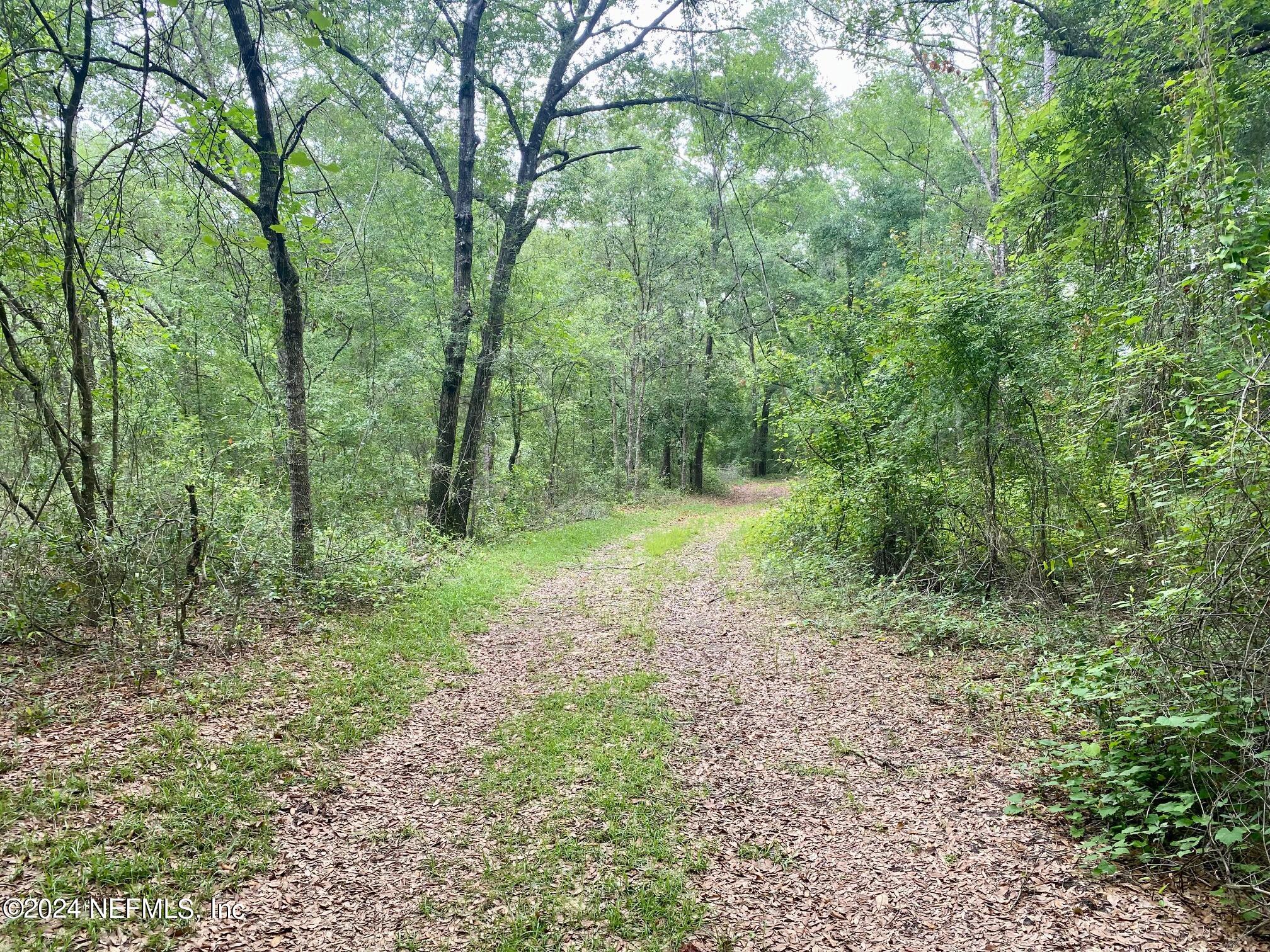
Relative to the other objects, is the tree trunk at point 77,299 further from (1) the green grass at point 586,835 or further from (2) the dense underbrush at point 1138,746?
(2) the dense underbrush at point 1138,746

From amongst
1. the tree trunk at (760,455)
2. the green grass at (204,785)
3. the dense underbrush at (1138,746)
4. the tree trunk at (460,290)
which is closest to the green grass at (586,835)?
the green grass at (204,785)

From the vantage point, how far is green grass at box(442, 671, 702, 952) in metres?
2.83

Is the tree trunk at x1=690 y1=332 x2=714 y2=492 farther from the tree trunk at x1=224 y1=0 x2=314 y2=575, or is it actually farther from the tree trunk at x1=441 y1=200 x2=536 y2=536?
the tree trunk at x1=224 y1=0 x2=314 y2=575

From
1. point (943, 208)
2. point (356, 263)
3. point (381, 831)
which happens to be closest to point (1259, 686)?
point (381, 831)

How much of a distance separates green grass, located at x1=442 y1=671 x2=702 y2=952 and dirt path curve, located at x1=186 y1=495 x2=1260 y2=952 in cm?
11

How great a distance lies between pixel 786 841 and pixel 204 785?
11.5ft

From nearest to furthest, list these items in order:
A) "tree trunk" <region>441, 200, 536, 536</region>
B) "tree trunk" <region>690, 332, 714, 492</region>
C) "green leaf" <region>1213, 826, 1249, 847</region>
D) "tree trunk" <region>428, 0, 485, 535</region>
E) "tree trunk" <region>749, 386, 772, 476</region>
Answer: "green leaf" <region>1213, 826, 1249, 847</region> → "tree trunk" <region>428, 0, 485, 535</region> → "tree trunk" <region>441, 200, 536, 536</region> → "tree trunk" <region>690, 332, 714, 492</region> → "tree trunk" <region>749, 386, 772, 476</region>

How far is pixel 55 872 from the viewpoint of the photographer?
271cm

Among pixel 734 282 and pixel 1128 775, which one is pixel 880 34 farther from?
pixel 734 282

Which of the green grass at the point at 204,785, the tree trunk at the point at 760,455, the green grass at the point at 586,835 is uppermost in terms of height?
the tree trunk at the point at 760,455

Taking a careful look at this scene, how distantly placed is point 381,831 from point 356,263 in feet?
38.6

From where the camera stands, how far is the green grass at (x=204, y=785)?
9.12ft

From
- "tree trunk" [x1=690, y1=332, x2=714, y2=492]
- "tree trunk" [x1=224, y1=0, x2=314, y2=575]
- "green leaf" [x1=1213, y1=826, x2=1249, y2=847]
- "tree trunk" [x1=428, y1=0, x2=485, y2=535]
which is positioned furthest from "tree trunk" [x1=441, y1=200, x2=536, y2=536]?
"tree trunk" [x1=690, y1=332, x2=714, y2=492]

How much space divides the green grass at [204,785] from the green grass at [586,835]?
120cm
